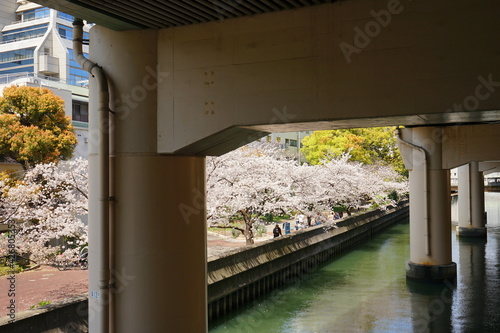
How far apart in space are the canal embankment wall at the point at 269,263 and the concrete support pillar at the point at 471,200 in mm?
7494

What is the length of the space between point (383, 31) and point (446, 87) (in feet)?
2.54

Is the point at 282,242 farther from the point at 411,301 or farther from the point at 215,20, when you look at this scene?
the point at 215,20

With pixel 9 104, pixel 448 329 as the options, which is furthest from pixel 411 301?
pixel 9 104

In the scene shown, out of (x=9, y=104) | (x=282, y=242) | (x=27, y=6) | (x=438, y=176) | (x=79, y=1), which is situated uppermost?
(x=27, y=6)

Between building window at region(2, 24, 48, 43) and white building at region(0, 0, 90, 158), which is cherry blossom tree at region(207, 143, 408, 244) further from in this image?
building window at region(2, 24, 48, 43)

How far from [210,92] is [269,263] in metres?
12.3

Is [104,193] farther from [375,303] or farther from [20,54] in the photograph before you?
[20,54]

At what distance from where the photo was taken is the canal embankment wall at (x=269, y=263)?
44.8ft

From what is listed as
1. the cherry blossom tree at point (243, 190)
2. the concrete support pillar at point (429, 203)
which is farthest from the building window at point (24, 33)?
the concrete support pillar at point (429, 203)

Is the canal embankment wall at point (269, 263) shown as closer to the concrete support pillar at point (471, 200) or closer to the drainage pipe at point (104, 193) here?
the drainage pipe at point (104, 193)

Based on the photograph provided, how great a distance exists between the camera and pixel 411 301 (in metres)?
15.1

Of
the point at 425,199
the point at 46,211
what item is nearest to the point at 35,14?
the point at 46,211

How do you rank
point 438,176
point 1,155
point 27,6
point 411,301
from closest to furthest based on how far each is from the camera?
point 411,301, point 438,176, point 1,155, point 27,6

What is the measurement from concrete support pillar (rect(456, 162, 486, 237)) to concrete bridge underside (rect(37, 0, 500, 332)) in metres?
26.9
